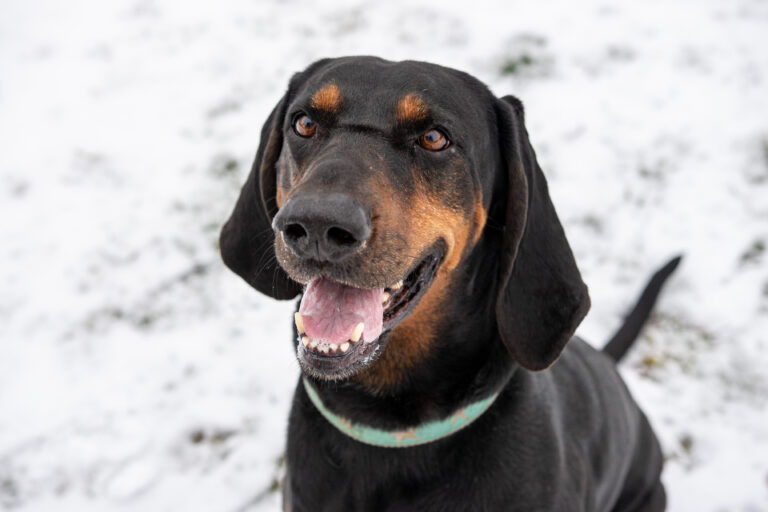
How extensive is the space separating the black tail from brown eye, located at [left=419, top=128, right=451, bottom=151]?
1.91 meters

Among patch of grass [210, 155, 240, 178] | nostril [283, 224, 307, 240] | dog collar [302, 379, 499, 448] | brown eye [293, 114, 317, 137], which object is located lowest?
patch of grass [210, 155, 240, 178]

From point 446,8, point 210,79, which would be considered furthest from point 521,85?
point 210,79

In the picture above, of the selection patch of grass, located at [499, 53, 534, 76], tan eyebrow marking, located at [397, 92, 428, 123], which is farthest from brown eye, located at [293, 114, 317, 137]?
patch of grass, located at [499, 53, 534, 76]

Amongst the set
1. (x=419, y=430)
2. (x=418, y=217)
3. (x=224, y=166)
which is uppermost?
(x=418, y=217)

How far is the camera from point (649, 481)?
3.10 metres

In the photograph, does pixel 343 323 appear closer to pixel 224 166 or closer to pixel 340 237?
pixel 340 237

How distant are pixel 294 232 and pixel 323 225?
104 millimetres

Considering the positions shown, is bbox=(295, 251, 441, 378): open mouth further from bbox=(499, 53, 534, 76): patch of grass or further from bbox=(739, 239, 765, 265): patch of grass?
bbox=(499, 53, 534, 76): patch of grass

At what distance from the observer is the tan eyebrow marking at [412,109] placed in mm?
2174

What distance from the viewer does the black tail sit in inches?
142

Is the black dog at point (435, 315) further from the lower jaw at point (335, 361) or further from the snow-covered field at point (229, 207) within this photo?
the snow-covered field at point (229, 207)

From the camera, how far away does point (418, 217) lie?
210cm

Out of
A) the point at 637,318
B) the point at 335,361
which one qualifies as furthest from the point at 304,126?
the point at 637,318

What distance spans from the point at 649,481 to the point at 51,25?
6.53m
